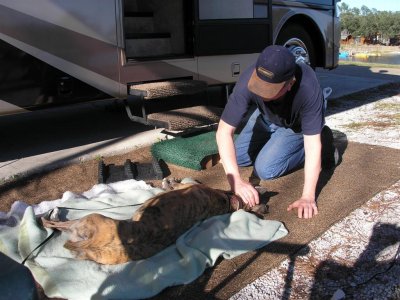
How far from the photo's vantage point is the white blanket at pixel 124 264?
2355mm

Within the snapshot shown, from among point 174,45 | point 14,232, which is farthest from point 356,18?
point 14,232

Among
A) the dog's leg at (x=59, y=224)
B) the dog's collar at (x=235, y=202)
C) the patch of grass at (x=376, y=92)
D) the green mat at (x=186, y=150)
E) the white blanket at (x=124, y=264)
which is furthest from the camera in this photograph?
the patch of grass at (x=376, y=92)

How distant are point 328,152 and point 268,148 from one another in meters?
0.63

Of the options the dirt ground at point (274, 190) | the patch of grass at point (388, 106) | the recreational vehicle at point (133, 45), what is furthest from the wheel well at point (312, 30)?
the dirt ground at point (274, 190)

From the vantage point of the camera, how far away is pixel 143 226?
8.34 feet

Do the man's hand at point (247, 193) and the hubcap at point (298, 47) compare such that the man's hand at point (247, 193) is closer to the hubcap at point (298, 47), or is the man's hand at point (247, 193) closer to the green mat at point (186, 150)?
the green mat at point (186, 150)

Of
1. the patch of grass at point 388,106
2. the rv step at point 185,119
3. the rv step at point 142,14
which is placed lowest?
the patch of grass at point 388,106

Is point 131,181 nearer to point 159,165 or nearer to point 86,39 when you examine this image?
point 159,165

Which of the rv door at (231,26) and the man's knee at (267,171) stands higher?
the rv door at (231,26)

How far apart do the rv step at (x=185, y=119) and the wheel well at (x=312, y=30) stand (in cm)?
234

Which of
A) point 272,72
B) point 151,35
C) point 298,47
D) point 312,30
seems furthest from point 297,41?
point 272,72

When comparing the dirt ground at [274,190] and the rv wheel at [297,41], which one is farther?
the rv wheel at [297,41]

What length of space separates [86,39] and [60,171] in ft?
4.19

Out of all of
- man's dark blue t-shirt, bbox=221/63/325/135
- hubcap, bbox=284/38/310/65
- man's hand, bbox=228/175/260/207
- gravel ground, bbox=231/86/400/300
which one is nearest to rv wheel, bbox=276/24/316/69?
hubcap, bbox=284/38/310/65
